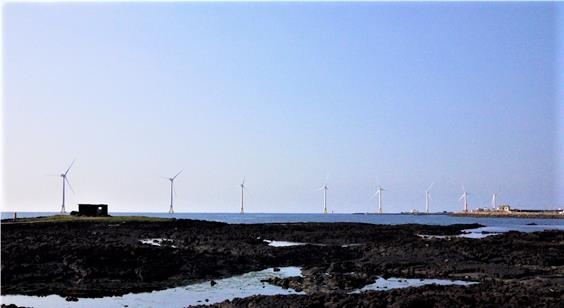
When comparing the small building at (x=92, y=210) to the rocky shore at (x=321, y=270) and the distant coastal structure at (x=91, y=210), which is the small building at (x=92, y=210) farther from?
the rocky shore at (x=321, y=270)

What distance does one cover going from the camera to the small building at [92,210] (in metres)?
80.9

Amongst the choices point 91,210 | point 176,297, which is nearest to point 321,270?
point 176,297

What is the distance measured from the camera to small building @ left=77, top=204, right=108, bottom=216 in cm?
8089

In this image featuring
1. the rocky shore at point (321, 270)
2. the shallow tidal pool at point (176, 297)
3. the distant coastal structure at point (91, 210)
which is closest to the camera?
the rocky shore at point (321, 270)

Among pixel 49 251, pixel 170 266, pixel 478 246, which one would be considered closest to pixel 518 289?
pixel 170 266

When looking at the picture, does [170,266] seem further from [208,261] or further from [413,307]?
[413,307]

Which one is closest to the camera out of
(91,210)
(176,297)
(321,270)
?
(176,297)

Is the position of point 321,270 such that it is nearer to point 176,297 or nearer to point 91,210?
point 176,297

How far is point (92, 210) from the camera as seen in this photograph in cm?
8250

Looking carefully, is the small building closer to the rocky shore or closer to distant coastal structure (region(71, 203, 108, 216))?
distant coastal structure (region(71, 203, 108, 216))

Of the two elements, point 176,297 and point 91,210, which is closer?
point 176,297

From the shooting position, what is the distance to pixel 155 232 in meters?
65.4

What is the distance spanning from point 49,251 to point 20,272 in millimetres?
5269

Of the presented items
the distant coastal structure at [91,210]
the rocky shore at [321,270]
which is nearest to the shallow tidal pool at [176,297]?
the rocky shore at [321,270]
